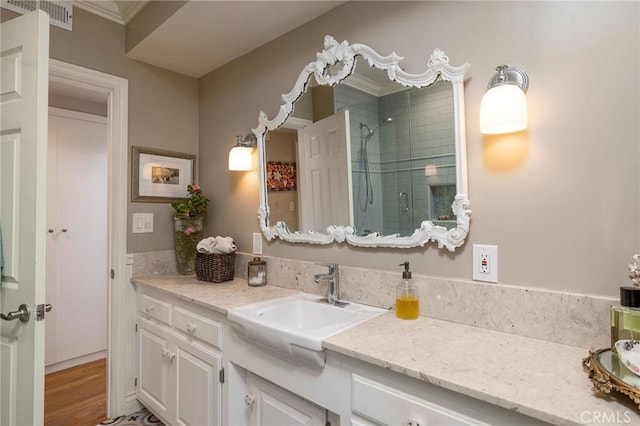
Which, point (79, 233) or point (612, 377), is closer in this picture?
point (612, 377)

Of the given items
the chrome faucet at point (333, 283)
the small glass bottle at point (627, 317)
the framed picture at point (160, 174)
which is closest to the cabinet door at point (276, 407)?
the chrome faucet at point (333, 283)

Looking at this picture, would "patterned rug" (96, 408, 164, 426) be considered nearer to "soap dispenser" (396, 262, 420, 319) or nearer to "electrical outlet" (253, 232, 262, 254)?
"electrical outlet" (253, 232, 262, 254)

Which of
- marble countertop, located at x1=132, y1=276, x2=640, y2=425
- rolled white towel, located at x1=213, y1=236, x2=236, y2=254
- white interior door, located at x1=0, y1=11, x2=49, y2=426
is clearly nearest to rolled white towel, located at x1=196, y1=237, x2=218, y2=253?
rolled white towel, located at x1=213, y1=236, x2=236, y2=254

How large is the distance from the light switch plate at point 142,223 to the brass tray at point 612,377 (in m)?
2.34

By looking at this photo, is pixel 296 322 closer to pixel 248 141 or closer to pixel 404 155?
pixel 404 155

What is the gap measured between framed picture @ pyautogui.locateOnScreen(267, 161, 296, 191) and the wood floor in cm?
181

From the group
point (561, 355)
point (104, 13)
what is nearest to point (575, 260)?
point (561, 355)

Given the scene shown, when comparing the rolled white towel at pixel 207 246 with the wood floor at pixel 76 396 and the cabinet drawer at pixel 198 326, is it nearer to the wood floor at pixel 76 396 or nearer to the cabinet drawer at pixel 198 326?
the cabinet drawer at pixel 198 326

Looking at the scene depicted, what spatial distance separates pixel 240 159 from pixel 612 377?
1.91 meters

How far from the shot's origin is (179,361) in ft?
5.83

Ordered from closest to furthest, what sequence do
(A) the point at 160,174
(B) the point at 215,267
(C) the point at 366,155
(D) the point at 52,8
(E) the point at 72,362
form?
(C) the point at 366,155
(D) the point at 52,8
(B) the point at 215,267
(A) the point at 160,174
(E) the point at 72,362

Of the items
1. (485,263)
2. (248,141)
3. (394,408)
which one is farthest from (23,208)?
(485,263)

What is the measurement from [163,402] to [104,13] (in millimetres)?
2323

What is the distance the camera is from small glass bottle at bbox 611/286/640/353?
2.79ft
